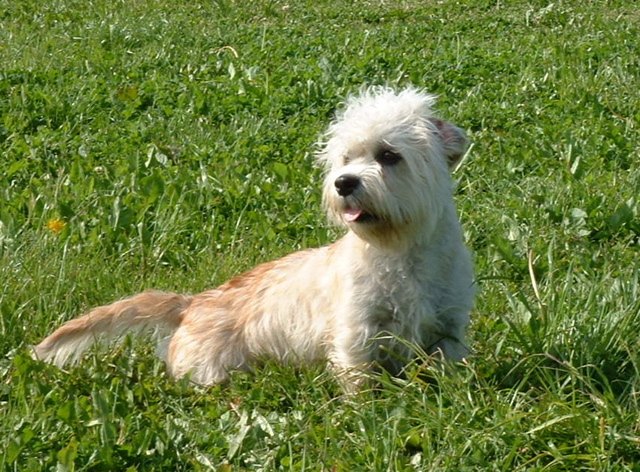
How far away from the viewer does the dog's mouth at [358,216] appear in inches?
199

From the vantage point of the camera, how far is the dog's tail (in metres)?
5.43

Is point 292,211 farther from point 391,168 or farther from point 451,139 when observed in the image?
point 391,168

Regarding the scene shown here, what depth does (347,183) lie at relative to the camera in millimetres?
5027

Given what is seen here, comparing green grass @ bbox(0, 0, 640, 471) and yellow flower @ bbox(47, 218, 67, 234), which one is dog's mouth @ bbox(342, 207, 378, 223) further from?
yellow flower @ bbox(47, 218, 67, 234)

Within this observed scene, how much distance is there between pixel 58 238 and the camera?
656 cm

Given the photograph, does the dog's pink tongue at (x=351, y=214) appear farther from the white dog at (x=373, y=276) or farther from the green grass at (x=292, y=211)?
the green grass at (x=292, y=211)

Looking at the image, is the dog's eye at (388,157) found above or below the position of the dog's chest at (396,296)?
above

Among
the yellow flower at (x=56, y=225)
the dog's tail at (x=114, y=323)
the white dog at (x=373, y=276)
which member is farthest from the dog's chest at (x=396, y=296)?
the yellow flower at (x=56, y=225)

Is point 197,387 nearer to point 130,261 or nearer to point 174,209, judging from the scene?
point 130,261

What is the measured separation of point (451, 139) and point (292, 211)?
194 cm

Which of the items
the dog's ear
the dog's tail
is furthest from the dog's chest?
the dog's tail

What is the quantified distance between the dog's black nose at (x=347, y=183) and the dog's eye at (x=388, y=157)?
19 cm

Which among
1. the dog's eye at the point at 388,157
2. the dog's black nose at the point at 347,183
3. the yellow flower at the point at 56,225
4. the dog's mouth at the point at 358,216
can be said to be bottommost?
the yellow flower at the point at 56,225

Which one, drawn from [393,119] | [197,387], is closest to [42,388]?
[197,387]
